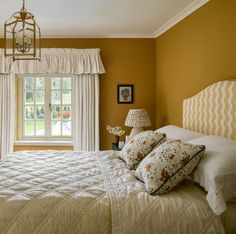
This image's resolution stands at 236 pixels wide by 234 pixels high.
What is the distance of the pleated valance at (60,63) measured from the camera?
4.72 meters

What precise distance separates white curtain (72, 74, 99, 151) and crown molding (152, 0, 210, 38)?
4.00 ft

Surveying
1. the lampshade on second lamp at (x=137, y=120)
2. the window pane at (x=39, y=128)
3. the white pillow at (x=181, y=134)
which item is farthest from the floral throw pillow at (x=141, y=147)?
the window pane at (x=39, y=128)

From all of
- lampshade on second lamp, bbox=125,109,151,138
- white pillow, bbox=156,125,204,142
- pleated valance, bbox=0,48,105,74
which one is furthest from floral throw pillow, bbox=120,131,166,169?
pleated valance, bbox=0,48,105,74

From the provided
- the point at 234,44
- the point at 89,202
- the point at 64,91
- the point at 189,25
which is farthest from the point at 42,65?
the point at 89,202

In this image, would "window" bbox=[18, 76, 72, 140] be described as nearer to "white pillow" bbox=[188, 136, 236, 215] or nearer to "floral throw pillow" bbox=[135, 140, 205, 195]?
"floral throw pillow" bbox=[135, 140, 205, 195]

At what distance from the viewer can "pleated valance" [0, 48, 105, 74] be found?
4719 millimetres

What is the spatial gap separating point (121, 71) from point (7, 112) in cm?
199

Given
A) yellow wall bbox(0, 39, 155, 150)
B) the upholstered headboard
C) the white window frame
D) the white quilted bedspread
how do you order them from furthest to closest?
the white window frame < yellow wall bbox(0, 39, 155, 150) < the upholstered headboard < the white quilted bedspread

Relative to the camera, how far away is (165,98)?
178 inches

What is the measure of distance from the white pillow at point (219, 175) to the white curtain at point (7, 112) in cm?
366

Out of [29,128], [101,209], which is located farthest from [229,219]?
[29,128]

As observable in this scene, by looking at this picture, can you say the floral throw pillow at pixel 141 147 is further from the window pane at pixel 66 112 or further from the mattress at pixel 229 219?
the window pane at pixel 66 112

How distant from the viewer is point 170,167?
188 centimetres

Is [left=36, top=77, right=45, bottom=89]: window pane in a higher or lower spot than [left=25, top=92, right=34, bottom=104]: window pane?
higher
